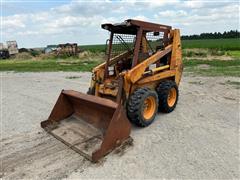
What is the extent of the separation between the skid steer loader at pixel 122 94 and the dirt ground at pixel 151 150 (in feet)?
0.73

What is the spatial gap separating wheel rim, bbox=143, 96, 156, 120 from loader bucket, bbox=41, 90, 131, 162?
0.82 m

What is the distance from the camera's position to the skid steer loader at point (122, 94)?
420 cm

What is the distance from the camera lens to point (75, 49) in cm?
2878

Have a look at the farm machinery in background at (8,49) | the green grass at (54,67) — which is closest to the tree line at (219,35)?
the farm machinery in background at (8,49)

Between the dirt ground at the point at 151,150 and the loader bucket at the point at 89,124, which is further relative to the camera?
the loader bucket at the point at 89,124

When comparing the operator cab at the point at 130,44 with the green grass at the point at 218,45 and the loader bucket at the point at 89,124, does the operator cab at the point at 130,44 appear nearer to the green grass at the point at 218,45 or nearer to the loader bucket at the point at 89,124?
the loader bucket at the point at 89,124

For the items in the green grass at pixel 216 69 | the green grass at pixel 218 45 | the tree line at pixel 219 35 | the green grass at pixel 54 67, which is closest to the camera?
the green grass at pixel 216 69

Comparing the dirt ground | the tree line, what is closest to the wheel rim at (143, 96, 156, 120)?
the dirt ground

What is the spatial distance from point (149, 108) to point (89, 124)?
116 centimetres

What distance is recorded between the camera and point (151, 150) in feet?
13.5

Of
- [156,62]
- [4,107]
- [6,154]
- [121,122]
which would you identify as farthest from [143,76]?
[4,107]

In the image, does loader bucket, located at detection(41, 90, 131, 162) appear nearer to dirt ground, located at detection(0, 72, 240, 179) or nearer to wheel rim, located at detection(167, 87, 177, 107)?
dirt ground, located at detection(0, 72, 240, 179)

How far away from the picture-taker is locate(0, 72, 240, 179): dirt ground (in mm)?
3520

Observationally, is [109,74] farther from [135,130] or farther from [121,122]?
[121,122]
